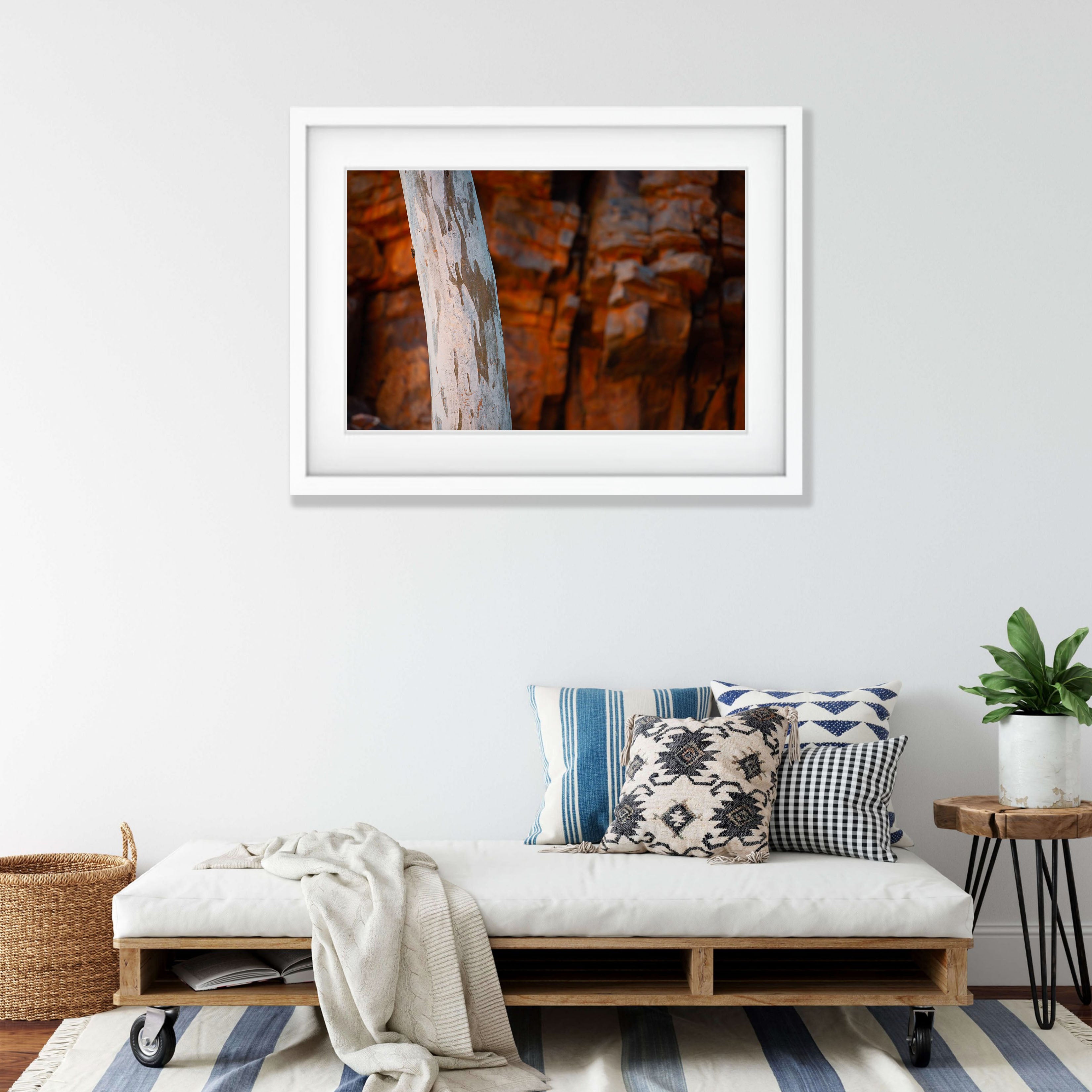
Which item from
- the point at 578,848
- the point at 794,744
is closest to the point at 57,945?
the point at 578,848

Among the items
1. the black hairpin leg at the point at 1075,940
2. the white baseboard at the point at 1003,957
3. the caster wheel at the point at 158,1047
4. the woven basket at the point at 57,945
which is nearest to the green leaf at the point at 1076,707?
the black hairpin leg at the point at 1075,940

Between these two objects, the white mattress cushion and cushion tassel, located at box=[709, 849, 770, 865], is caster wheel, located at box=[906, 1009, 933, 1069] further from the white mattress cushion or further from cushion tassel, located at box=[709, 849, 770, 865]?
cushion tassel, located at box=[709, 849, 770, 865]

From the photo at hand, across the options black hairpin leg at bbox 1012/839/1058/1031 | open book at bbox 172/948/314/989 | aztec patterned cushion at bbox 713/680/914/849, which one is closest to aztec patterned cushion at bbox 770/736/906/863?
aztec patterned cushion at bbox 713/680/914/849

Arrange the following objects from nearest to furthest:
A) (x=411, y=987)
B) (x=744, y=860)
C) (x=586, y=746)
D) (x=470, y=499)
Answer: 1. (x=411, y=987)
2. (x=744, y=860)
3. (x=586, y=746)
4. (x=470, y=499)

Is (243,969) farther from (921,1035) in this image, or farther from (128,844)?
(921,1035)

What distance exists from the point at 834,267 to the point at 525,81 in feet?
3.32

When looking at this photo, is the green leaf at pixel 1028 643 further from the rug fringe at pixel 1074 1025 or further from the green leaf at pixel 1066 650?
the rug fringe at pixel 1074 1025

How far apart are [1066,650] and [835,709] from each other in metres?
0.57

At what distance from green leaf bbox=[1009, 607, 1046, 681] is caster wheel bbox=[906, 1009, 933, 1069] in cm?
84

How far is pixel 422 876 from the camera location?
2.38 meters

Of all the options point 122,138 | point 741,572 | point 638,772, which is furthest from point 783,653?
point 122,138

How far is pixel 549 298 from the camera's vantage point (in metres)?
3.03

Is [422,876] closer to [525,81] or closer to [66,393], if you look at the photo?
[66,393]

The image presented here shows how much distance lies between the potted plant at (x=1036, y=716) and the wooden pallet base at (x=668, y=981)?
0.49 m
